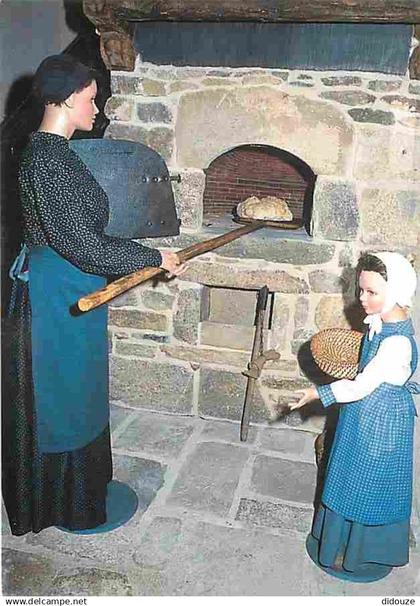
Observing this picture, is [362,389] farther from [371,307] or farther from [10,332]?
[10,332]

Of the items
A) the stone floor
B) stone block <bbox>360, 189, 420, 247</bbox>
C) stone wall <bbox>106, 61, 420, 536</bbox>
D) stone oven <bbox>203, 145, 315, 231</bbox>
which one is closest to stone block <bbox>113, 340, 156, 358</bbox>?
stone wall <bbox>106, 61, 420, 536</bbox>

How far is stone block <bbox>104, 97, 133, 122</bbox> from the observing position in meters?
2.45

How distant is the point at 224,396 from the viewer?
2.70 m

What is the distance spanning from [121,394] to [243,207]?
3.31 feet

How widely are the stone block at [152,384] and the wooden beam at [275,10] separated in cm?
141

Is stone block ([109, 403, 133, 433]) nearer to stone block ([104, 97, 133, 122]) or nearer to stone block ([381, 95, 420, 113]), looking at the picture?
stone block ([104, 97, 133, 122])

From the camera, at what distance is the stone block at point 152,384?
2.72 metres

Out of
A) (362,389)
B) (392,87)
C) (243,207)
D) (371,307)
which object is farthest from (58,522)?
(392,87)

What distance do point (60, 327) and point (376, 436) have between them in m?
0.90

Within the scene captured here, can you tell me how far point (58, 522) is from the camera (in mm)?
1911

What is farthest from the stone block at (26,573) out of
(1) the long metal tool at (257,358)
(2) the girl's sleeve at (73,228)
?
(1) the long metal tool at (257,358)

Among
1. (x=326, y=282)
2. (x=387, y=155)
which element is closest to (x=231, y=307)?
(x=326, y=282)

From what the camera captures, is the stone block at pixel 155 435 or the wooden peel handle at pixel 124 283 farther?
the stone block at pixel 155 435

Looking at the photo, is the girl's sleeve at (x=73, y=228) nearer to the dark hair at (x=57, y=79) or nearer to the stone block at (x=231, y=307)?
the dark hair at (x=57, y=79)
